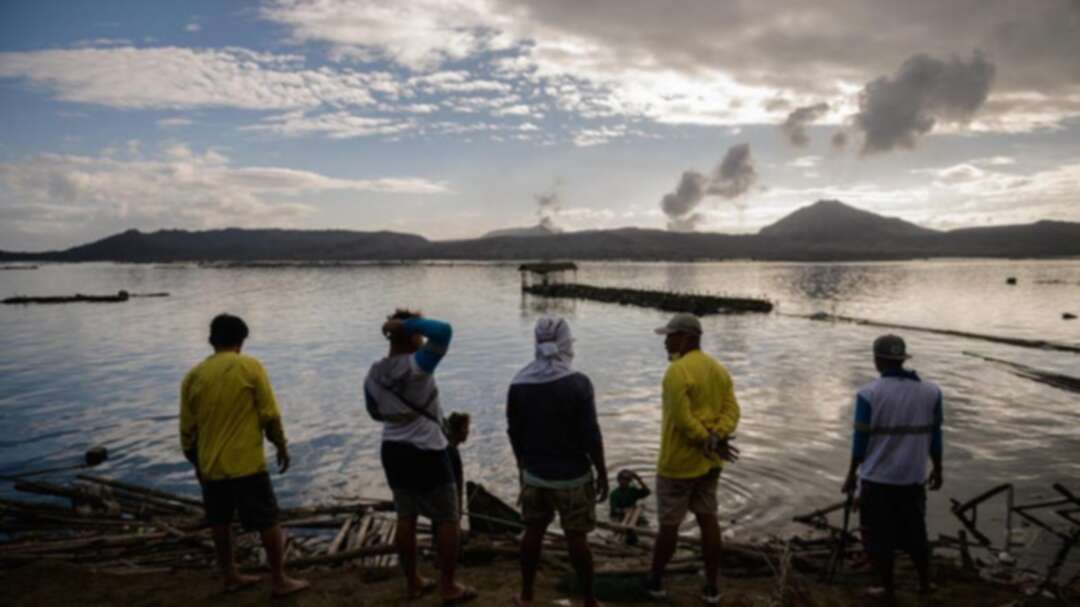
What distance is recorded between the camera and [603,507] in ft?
40.5

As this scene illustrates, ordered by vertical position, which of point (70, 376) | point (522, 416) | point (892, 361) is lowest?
point (70, 376)

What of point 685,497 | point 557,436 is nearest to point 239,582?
point 557,436

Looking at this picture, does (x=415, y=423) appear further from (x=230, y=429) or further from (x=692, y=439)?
(x=692, y=439)

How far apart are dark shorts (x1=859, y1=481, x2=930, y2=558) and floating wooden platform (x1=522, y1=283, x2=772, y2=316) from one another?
5068 centimetres

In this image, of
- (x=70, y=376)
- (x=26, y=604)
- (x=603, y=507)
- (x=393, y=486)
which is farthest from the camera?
(x=70, y=376)

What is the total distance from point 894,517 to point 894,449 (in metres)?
0.66

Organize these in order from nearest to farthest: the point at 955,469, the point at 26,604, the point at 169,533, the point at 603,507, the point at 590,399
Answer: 1. the point at 590,399
2. the point at 26,604
3. the point at 169,533
4. the point at 603,507
5. the point at 955,469

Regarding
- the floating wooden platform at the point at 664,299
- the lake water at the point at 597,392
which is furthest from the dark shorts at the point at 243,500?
the floating wooden platform at the point at 664,299

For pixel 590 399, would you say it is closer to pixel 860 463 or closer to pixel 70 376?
pixel 860 463

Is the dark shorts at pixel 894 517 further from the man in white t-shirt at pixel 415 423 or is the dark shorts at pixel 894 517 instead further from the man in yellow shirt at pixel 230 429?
the man in yellow shirt at pixel 230 429

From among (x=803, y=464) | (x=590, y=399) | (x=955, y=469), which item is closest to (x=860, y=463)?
(x=590, y=399)

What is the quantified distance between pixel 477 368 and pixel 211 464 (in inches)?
950

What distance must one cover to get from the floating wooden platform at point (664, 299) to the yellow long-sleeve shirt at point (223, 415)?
52319 millimetres

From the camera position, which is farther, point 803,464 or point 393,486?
point 803,464
